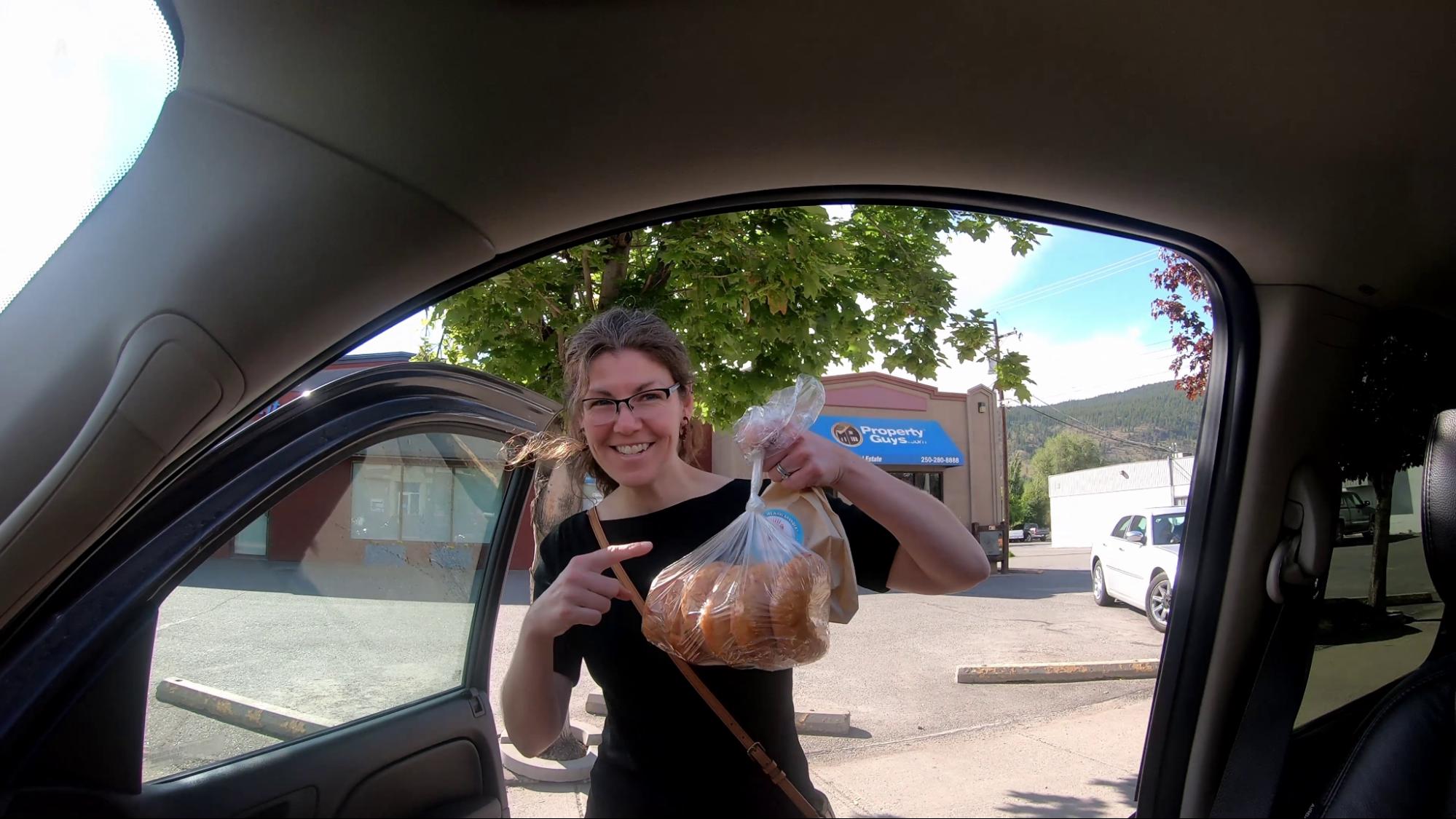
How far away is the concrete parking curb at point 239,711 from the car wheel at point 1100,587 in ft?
40.3

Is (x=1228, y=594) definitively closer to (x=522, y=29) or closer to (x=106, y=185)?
(x=522, y=29)

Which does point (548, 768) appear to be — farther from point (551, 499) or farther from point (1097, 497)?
point (1097, 497)

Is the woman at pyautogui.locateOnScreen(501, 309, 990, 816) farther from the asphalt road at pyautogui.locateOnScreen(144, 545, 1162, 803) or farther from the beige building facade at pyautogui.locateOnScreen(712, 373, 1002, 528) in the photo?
the beige building facade at pyautogui.locateOnScreen(712, 373, 1002, 528)

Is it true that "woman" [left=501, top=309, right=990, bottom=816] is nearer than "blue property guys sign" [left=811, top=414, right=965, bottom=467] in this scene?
Yes

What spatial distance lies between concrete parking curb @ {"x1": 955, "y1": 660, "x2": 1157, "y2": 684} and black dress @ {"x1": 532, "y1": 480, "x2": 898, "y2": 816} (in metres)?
7.30

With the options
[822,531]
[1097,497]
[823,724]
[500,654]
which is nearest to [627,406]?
[822,531]

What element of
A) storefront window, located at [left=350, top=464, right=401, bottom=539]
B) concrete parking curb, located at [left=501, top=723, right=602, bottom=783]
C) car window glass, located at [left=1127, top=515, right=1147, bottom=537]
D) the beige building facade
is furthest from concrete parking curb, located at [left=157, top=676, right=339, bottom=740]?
the beige building facade

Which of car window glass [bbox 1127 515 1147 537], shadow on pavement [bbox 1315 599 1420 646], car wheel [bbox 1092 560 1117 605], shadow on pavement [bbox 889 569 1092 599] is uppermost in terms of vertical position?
shadow on pavement [bbox 1315 599 1420 646]

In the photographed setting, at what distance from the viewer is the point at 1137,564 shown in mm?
11023

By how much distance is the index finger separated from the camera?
4.90 feet

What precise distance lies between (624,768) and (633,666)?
18cm

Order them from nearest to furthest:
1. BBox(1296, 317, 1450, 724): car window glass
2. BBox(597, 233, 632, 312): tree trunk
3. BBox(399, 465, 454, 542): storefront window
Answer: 1. BBox(1296, 317, 1450, 724): car window glass
2. BBox(597, 233, 632, 312): tree trunk
3. BBox(399, 465, 454, 542): storefront window

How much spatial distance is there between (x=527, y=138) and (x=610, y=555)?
75cm

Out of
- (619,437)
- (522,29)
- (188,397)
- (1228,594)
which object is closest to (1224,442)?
(1228,594)
